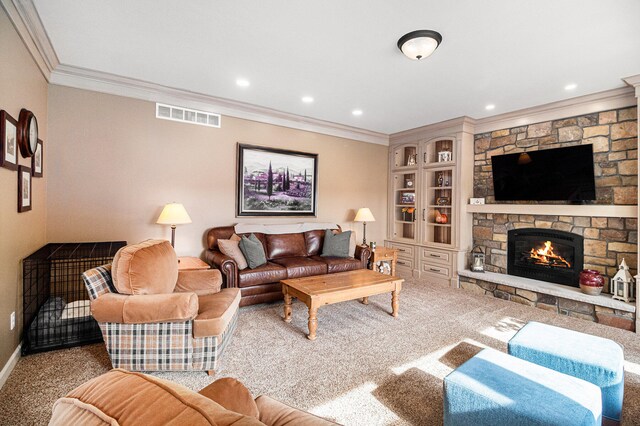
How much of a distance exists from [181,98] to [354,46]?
2.44m

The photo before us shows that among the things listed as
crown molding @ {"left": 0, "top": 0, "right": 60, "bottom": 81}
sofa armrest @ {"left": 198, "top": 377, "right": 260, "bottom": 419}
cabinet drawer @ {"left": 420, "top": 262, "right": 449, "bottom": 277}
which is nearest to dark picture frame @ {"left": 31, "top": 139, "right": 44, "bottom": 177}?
crown molding @ {"left": 0, "top": 0, "right": 60, "bottom": 81}

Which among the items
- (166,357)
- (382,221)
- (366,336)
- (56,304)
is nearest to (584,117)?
(382,221)

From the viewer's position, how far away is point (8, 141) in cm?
225

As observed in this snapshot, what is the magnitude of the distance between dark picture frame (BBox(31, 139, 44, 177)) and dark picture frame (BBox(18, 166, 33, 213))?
0.17 metres

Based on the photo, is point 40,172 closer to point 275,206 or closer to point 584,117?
point 275,206

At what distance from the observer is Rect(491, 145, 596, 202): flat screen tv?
3.87 meters

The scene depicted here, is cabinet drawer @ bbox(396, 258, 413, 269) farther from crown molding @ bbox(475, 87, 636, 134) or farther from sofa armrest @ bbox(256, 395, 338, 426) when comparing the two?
sofa armrest @ bbox(256, 395, 338, 426)

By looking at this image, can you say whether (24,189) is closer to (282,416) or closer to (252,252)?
(252,252)

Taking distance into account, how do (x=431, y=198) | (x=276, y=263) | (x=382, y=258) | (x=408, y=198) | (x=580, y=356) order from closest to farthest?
1. (x=580, y=356)
2. (x=276, y=263)
3. (x=382, y=258)
4. (x=431, y=198)
5. (x=408, y=198)

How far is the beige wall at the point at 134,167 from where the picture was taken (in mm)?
3412

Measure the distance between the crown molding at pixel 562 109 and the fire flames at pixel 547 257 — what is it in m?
1.72

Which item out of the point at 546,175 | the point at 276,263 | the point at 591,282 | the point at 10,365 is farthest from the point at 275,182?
the point at 591,282

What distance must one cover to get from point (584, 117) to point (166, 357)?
17.2ft

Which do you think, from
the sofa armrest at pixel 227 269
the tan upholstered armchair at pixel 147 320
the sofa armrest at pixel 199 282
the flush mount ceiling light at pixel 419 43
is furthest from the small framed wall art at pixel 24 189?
the flush mount ceiling light at pixel 419 43
